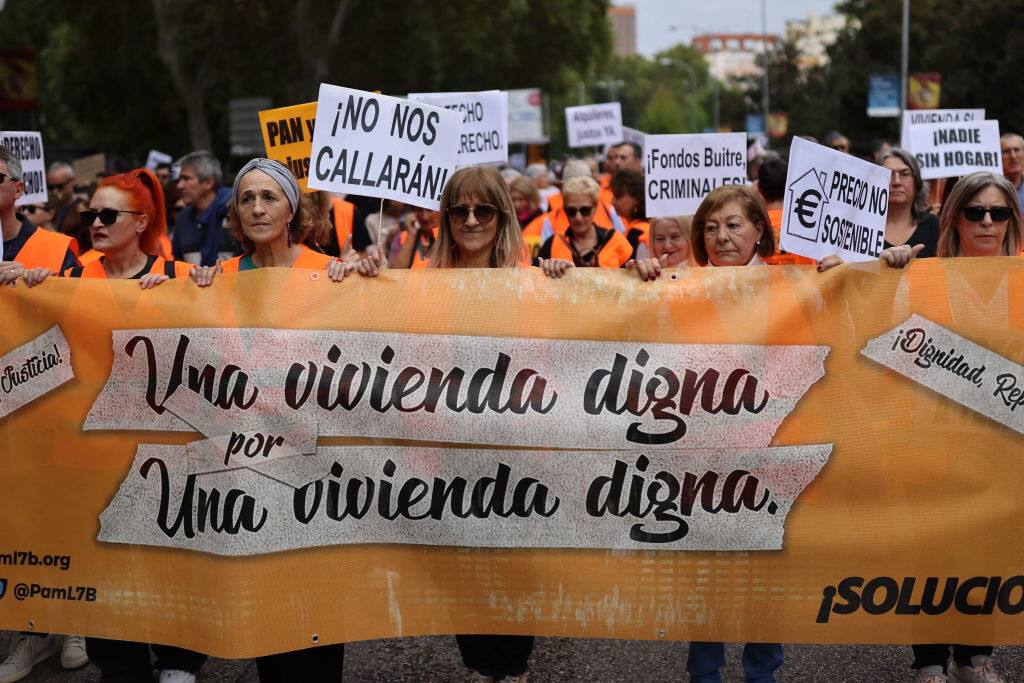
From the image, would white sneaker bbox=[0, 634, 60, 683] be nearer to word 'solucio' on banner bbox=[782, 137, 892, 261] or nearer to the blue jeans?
the blue jeans

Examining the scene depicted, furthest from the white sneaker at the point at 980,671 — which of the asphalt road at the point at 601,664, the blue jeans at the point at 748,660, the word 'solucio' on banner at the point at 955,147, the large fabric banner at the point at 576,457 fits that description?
the word 'solucio' on banner at the point at 955,147

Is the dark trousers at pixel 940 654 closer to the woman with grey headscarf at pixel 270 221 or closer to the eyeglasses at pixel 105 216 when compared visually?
the woman with grey headscarf at pixel 270 221

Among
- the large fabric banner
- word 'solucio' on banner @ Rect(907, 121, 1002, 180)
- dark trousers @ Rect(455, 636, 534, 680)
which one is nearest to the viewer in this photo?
the large fabric banner

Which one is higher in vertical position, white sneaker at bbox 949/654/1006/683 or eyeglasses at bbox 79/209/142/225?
eyeglasses at bbox 79/209/142/225

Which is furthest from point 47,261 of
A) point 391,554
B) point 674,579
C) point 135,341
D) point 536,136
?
point 536,136

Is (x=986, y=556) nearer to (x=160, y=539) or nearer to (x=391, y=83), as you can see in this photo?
(x=160, y=539)

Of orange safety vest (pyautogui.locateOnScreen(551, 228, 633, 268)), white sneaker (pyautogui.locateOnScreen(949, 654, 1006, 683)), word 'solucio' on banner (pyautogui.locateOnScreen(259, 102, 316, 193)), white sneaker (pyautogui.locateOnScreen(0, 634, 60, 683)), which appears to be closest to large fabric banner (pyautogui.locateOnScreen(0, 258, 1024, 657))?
white sneaker (pyautogui.locateOnScreen(949, 654, 1006, 683))

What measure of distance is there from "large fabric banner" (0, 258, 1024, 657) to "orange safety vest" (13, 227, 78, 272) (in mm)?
1097

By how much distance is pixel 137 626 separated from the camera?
13.0ft

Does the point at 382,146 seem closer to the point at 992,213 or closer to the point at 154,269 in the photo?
the point at 154,269

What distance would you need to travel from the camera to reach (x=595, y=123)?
568 inches

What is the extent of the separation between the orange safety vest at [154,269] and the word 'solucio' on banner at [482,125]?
3593mm

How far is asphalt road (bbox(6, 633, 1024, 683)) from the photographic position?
4.68m

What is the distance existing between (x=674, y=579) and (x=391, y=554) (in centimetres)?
86
